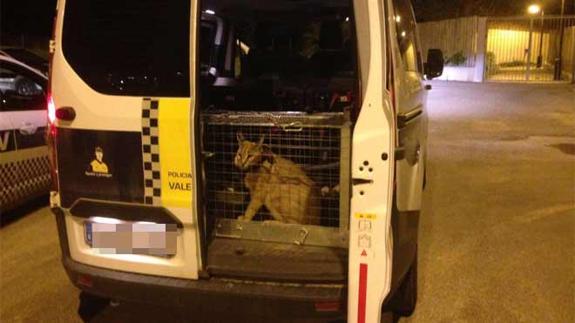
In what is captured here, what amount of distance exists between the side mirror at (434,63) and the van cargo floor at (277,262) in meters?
2.98

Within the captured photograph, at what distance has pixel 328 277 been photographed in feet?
A: 9.19

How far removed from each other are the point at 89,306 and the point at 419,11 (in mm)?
23374

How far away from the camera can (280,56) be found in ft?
18.6

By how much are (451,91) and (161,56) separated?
14485mm

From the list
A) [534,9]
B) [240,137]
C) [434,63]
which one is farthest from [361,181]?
[534,9]

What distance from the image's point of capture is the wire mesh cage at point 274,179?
10.6 ft

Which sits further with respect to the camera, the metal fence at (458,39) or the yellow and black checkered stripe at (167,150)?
the metal fence at (458,39)

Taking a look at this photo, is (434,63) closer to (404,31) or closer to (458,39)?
(404,31)

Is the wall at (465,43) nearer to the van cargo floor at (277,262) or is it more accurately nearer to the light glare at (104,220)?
the van cargo floor at (277,262)

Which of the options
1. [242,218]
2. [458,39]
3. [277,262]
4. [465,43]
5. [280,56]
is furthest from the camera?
[458,39]

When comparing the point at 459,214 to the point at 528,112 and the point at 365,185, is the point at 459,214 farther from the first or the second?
the point at 528,112

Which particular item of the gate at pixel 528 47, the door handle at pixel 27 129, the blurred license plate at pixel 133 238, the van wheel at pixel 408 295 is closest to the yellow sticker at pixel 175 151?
the blurred license plate at pixel 133 238

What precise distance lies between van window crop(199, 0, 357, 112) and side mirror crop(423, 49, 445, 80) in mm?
821

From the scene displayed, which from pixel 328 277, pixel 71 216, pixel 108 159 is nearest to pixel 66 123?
pixel 108 159
